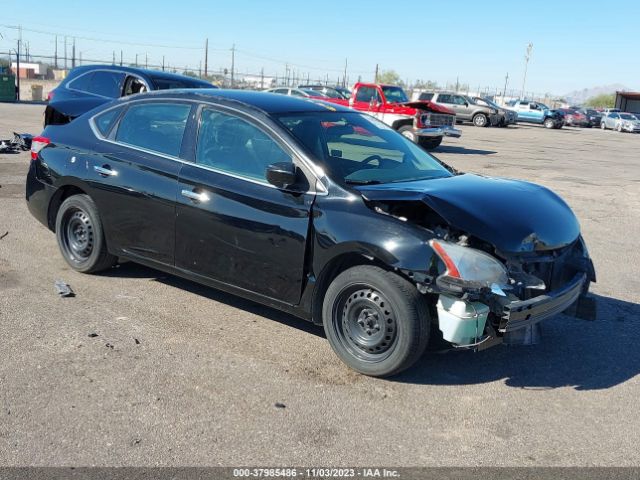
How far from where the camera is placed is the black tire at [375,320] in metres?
3.93

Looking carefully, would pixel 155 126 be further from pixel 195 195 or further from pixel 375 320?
pixel 375 320

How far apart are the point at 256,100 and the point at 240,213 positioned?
1.04 meters

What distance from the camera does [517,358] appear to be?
458 cm

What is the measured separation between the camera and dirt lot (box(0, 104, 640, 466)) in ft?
10.9

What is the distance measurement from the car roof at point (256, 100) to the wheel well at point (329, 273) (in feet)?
4.27

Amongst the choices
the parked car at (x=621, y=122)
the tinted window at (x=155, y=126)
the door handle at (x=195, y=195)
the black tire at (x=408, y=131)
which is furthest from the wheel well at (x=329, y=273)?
the parked car at (x=621, y=122)

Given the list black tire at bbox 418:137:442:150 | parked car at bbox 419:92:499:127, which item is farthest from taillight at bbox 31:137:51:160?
parked car at bbox 419:92:499:127

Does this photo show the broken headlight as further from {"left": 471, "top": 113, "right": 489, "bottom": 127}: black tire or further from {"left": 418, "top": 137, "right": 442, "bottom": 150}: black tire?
{"left": 471, "top": 113, "right": 489, "bottom": 127}: black tire

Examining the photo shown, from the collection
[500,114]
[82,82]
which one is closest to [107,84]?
[82,82]

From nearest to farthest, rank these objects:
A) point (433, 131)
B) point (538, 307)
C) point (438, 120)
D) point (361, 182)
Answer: point (538, 307)
point (361, 182)
point (433, 131)
point (438, 120)

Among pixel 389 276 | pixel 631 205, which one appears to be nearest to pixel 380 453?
pixel 389 276

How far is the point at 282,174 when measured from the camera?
14.1 feet

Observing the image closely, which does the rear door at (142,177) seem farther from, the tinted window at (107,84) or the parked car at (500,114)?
the parked car at (500,114)

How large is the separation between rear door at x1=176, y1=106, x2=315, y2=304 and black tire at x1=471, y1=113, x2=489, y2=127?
34.9m
